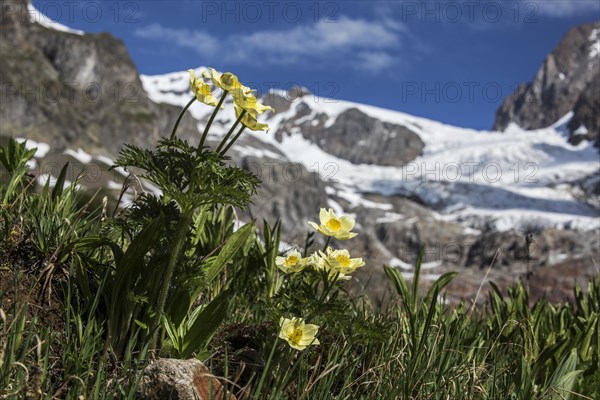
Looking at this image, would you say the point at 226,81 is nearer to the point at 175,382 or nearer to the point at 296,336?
the point at 296,336

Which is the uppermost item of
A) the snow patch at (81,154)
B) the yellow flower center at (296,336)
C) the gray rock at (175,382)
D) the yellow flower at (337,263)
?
the yellow flower at (337,263)

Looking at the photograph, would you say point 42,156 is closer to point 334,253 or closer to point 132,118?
point 132,118

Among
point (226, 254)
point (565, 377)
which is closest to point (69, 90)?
point (226, 254)

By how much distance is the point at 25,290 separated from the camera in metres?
2.72

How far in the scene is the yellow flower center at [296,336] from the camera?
2.28 meters

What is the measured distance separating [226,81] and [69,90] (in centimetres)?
16392

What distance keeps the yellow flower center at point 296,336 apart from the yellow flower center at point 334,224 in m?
0.47

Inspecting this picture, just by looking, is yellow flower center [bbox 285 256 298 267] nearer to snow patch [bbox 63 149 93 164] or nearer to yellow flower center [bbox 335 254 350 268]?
yellow flower center [bbox 335 254 350 268]

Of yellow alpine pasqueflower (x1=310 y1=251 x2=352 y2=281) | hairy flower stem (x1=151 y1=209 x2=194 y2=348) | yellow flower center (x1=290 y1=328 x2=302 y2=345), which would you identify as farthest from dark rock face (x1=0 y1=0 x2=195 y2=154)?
yellow flower center (x1=290 y1=328 x2=302 y2=345)

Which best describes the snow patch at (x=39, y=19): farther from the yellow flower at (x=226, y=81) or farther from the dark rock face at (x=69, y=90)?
the yellow flower at (x=226, y=81)

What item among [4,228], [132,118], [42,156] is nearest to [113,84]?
[132,118]

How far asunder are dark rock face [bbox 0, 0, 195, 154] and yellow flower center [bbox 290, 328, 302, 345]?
5683 inches

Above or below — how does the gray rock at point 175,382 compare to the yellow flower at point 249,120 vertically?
below

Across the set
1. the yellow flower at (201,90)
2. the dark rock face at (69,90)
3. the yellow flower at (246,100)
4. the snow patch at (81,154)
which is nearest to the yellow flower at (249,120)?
the yellow flower at (246,100)
